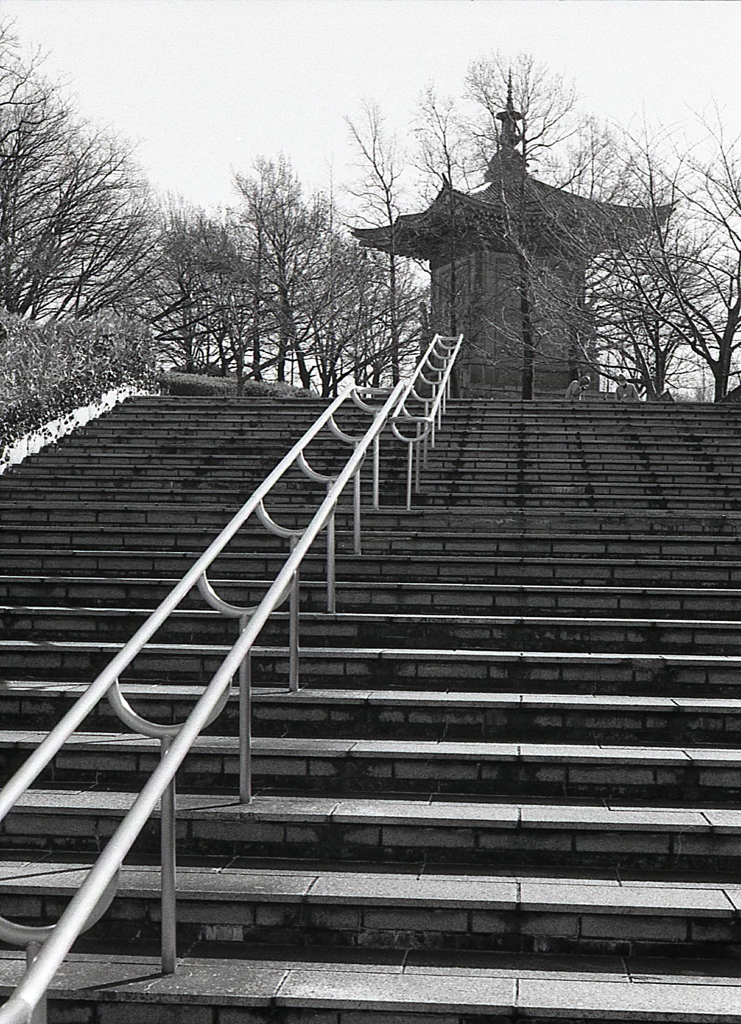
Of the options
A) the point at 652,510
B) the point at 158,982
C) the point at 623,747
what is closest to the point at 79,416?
the point at 652,510

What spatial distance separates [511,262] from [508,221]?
240 centimetres

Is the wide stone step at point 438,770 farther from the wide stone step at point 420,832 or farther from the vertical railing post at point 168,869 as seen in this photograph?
the vertical railing post at point 168,869

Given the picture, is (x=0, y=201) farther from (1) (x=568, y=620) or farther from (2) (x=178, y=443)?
(1) (x=568, y=620)

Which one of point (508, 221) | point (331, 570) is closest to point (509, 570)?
point (331, 570)

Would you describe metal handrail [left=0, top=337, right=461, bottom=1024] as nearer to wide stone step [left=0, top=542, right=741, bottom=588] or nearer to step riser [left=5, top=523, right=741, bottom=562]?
wide stone step [left=0, top=542, right=741, bottom=588]

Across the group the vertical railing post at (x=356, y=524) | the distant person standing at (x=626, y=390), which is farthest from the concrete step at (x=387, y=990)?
the distant person standing at (x=626, y=390)

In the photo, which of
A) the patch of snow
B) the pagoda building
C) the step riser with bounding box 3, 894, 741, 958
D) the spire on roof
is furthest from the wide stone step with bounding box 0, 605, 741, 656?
the spire on roof

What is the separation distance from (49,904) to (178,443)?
7.60 metres

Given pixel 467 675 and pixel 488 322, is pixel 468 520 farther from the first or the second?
pixel 488 322

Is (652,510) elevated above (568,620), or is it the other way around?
(652,510)

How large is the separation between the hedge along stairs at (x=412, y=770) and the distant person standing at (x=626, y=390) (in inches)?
526

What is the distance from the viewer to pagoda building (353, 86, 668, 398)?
850 inches

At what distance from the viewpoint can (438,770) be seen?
15.4 ft

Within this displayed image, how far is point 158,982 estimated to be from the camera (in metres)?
3.45
